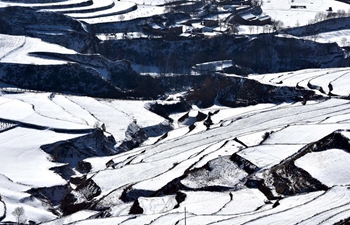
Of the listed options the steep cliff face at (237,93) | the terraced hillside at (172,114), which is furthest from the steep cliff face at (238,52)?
the steep cliff face at (237,93)

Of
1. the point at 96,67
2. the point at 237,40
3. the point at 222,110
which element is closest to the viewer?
the point at 222,110

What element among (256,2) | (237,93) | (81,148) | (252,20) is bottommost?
(256,2)

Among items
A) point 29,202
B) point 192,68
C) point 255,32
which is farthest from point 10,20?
point 29,202

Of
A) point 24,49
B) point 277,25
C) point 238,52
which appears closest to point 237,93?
point 238,52

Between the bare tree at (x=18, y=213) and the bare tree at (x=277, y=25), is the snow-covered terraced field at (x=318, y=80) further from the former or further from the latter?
the bare tree at (x=18, y=213)

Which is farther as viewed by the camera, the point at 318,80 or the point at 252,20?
the point at 252,20

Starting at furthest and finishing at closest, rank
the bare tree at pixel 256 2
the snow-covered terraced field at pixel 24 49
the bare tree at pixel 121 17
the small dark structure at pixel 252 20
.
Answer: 1. the bare tree at pixel 256 2
2. the small dark structure at pixel 252 20
3. the bare tree at pixel 121 17
4. the snow-covered terraced field at pixel 24 49

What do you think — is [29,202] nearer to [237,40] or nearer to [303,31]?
[237,40]

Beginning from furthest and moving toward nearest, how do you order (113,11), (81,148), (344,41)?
(113,11) → (344,41) → (81,148)

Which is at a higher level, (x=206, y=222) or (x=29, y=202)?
(x=206, y=222)

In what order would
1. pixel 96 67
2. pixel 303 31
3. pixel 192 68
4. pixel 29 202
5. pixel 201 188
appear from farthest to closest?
pixel 303 31 < pixel 192 68 < pixel 96 67 < pixel 29 202 < pixel 201 188

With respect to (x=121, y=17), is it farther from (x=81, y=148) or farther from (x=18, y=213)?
(x=18, y=213)
